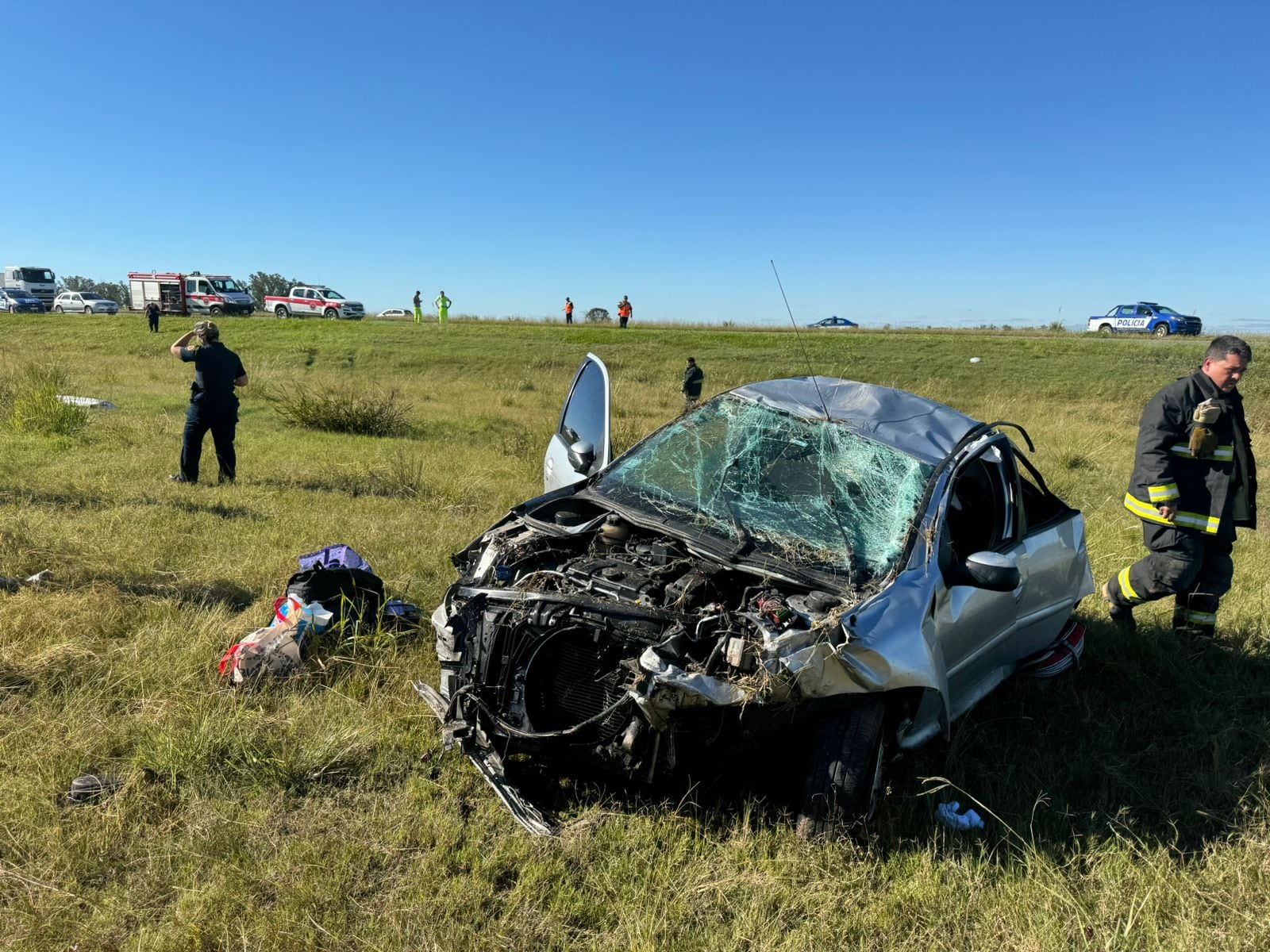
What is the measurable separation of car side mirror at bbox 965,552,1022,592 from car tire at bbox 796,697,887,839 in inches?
24.1

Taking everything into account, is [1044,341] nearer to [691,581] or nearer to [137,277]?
[691,581]

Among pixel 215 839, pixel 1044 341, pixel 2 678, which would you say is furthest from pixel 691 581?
pixel 1044 341

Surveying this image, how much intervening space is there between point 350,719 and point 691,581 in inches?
62.6

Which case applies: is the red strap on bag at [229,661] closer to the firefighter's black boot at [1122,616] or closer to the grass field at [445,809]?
the grass field at [445,809]

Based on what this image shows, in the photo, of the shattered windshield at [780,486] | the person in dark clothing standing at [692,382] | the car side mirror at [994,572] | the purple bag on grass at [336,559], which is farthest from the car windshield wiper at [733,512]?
the person in dark clothing standing at [692,382]

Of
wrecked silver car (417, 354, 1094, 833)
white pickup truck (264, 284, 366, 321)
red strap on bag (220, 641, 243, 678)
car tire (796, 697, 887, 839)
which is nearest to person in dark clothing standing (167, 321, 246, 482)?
red strap on bag (220, 641, 243, 678)

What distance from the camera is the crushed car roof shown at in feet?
12.5

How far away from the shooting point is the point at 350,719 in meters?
3.46

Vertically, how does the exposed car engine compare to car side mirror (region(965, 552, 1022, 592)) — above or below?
below

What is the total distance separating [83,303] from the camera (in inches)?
1567

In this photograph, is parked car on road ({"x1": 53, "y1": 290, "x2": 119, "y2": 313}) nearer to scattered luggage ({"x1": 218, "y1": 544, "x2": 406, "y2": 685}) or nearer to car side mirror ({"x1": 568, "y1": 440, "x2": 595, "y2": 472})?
scattered luggage ({"x1": 218, "y1": 544, "x2": 406, "y2": 685})

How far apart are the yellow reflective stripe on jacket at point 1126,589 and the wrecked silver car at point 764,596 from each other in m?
0.69

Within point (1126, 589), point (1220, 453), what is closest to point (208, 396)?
point (1126, 589)

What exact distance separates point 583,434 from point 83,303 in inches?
1755
